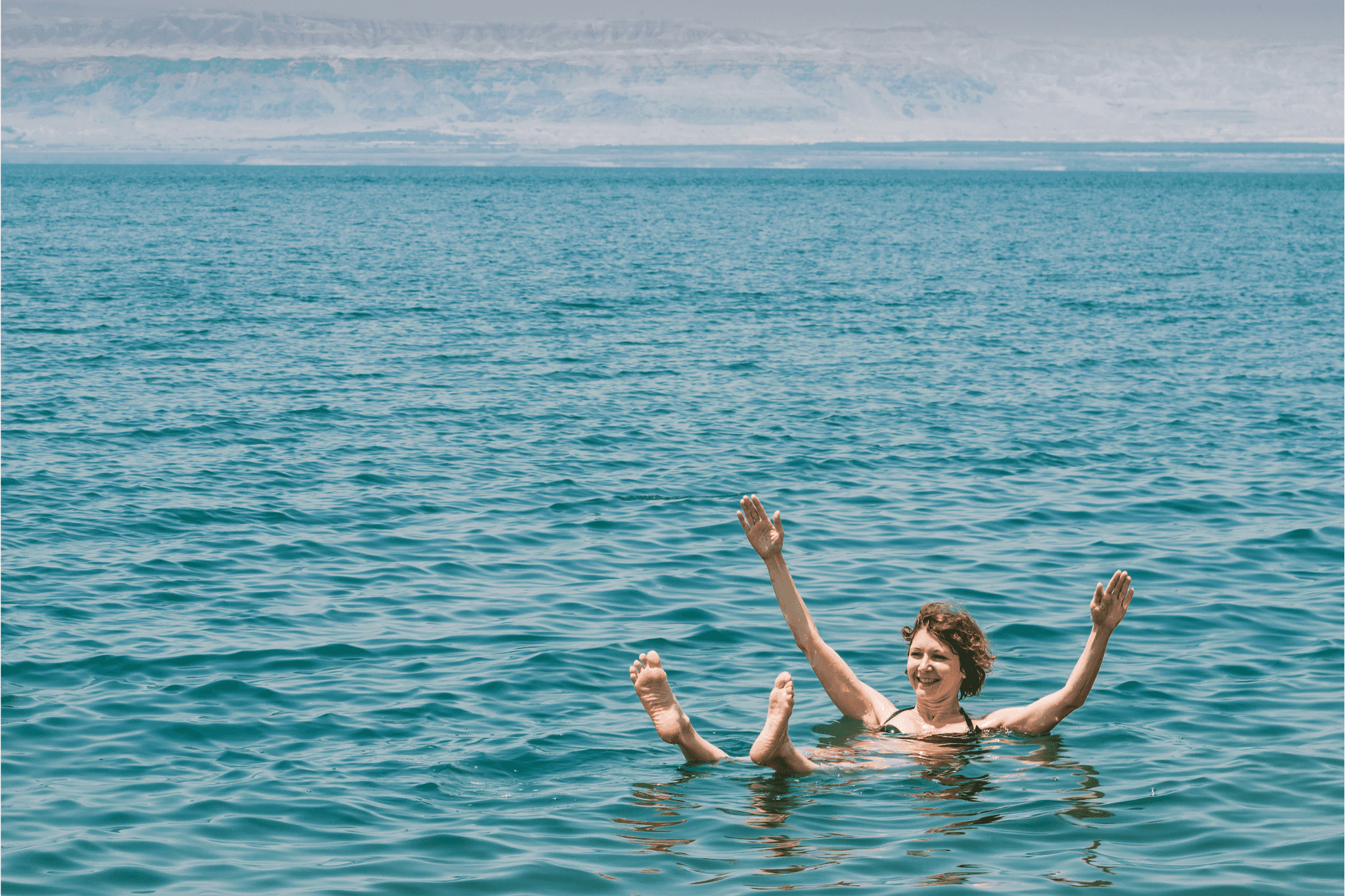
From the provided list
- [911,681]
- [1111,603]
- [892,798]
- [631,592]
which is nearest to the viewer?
[1111,603]

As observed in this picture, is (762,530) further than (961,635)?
No

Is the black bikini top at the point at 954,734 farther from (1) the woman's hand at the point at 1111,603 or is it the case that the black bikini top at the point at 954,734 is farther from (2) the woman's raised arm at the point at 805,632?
(1) the woman's hand at the point at 1111,603

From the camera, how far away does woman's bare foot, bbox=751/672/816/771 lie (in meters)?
9.02

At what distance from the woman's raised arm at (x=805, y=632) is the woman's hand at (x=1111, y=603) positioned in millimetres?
2087

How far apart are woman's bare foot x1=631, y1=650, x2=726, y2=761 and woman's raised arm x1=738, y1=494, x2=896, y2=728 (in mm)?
1297

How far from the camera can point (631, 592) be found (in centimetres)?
1622

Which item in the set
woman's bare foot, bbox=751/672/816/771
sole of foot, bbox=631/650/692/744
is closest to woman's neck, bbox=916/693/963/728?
woman's bare foot, bbox=751/672/816/771

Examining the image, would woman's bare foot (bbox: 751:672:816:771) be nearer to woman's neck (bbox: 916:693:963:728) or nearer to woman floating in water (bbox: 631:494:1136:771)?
woman floating in water (bbox: 631:494:1136:771)

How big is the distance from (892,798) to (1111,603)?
2.18m

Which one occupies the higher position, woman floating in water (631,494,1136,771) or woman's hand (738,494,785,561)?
woman's hand (738,494,785,561)

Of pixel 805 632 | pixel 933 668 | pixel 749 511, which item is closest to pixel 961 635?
pixel 933 668

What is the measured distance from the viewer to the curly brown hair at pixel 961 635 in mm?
10438

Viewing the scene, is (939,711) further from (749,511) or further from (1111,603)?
(749,511)

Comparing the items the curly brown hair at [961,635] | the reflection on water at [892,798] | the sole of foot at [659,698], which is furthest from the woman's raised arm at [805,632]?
the sole of foot at [659,698]
